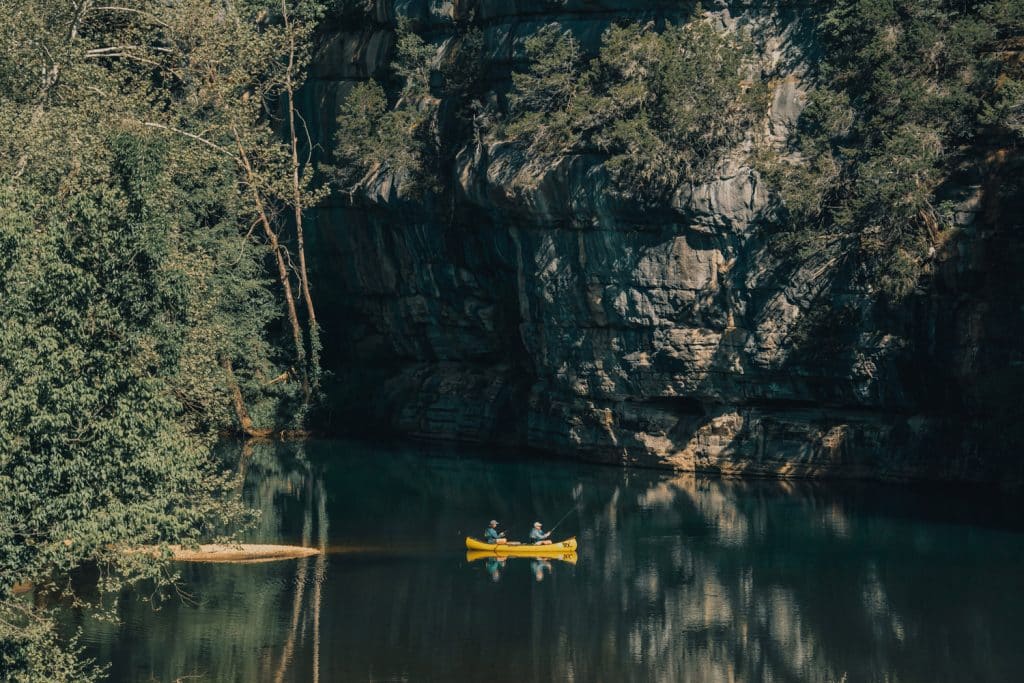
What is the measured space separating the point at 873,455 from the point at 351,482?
1681 centimetres

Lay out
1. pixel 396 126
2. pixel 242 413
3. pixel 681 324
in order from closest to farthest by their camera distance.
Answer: pixel 681 324
pixel 242 413
pixel 396 126

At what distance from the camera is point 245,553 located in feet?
131

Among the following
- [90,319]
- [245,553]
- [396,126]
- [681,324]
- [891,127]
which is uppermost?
[396,126]

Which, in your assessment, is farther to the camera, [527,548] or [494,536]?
[494,536]

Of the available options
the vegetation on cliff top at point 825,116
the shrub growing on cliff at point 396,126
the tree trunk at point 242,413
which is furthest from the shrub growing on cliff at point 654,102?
the tree trunk at point 242,413

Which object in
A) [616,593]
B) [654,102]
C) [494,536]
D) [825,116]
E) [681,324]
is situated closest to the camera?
[616,593]

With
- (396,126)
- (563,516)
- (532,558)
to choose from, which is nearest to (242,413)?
(396,126)

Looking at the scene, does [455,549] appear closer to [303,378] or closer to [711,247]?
[711,247]

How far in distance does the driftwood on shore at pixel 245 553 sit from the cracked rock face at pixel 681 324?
15013mm

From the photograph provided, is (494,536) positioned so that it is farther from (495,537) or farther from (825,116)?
(825,116)

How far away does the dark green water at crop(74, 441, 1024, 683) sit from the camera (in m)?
30.4

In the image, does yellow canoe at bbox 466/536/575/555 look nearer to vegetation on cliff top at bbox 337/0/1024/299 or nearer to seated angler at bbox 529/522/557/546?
seated angler at bbox 529/522/557/546

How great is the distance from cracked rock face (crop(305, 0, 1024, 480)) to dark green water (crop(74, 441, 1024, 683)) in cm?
181

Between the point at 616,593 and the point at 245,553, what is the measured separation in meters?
9.89
